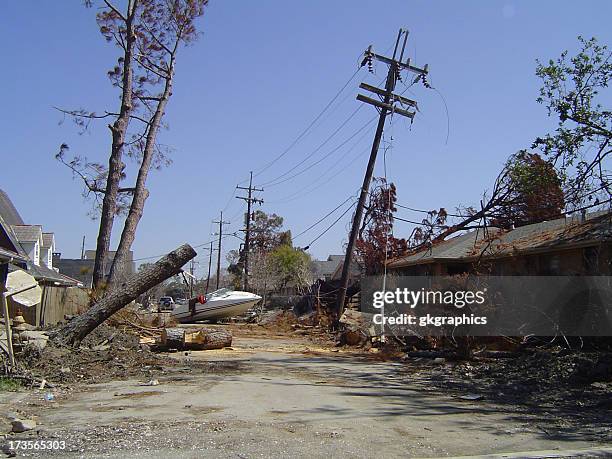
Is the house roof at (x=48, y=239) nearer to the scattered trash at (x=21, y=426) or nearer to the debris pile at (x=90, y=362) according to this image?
the debris pile at (x=90, y=362)

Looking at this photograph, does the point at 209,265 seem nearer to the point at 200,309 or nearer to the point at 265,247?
the point at 265,247

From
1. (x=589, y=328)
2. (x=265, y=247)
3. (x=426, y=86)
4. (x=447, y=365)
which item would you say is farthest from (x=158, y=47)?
(x=265, y=247)

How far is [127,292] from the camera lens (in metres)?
14.4

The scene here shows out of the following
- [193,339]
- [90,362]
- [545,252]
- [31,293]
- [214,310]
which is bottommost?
[90,362]

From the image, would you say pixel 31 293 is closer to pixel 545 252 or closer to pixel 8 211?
pixel 545 252

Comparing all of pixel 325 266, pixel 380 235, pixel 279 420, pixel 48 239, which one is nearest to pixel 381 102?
pixel 380 235

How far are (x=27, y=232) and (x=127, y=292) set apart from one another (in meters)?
21.8

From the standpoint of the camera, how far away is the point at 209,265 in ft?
247

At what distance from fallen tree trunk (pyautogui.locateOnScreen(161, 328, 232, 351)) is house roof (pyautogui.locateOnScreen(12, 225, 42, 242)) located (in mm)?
18596

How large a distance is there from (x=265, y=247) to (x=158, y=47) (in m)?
44.4

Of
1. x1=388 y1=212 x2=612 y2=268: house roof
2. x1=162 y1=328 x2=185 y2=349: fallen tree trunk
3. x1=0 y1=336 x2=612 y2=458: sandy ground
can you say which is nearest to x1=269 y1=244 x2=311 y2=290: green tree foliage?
x1=388 y1=212 x2=612 y2=268: house roof

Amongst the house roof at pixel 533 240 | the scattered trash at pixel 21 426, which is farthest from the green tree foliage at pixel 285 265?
the scattered trash at pixel 21 426

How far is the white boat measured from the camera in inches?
1256

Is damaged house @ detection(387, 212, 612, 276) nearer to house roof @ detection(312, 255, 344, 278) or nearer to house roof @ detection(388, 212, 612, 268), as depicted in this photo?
house roof @ detection(388, 212, 612, 268)
